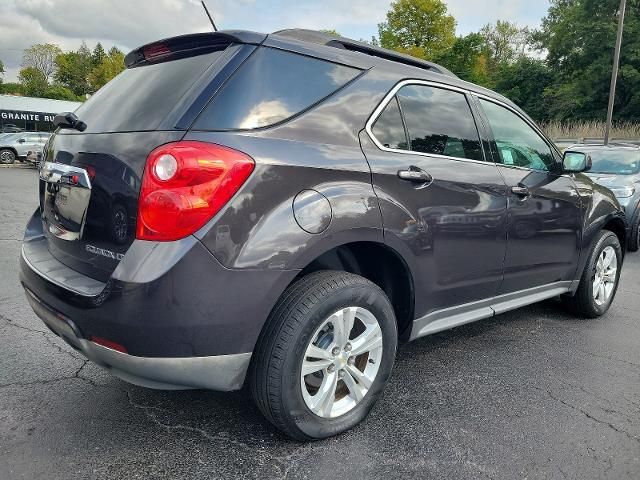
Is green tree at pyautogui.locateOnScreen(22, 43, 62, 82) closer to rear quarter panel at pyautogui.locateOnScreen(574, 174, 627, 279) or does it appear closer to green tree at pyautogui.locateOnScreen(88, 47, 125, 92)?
green tree at pyautogui.locateOnScreen(88, 47, 125, 92)

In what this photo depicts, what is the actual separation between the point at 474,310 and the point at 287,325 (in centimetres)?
149

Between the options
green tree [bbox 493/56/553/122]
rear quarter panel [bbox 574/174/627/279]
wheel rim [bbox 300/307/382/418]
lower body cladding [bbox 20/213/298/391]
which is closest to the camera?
lower body cladding [bbox 20/213/298/391]

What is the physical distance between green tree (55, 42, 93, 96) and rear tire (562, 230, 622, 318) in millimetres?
101436

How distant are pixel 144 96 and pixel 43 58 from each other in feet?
354

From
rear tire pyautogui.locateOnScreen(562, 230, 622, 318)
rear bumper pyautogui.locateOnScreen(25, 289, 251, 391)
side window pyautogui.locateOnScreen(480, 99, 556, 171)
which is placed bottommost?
rear tire pyautogui.locateOnScreen(562, 230, 622, 318)

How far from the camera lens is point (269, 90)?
233 centimetres

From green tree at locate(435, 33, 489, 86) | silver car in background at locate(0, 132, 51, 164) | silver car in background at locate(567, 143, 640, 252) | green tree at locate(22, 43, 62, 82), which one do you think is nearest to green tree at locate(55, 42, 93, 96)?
green tree at locate(22, 43, 62, 82)

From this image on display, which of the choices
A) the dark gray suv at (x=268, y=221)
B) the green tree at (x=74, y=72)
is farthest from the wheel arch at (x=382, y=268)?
the green tree at (x=74, y=72)

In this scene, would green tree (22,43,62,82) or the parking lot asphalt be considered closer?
the parking lot asphalt

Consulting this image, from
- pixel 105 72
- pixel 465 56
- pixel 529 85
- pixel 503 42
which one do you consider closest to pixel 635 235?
pixel 465 56

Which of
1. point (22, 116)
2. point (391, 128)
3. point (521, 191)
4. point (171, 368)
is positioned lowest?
point (171, 368)

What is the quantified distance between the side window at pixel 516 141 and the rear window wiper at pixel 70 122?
236 cm

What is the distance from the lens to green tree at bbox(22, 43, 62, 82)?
307 ft

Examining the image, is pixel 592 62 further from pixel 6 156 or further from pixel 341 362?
pixel 341 362
